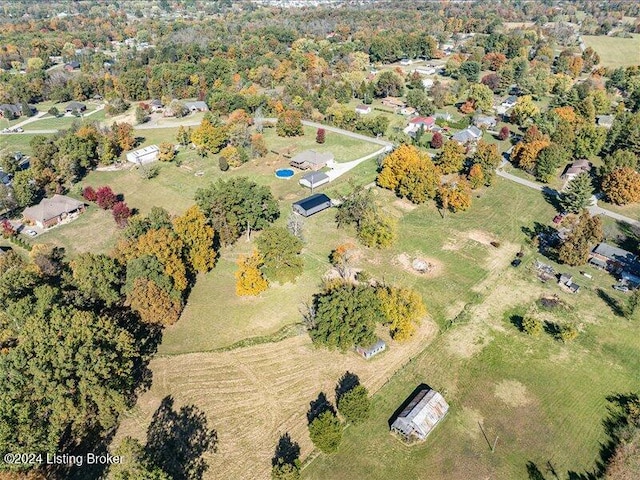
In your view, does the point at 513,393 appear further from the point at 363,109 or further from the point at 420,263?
the point at 363,109

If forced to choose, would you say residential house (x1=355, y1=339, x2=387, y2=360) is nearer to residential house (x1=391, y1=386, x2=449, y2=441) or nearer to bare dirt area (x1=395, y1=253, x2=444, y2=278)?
residential house (x1=391, y1=386, x2=449, y2=441)

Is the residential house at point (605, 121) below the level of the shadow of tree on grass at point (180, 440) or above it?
above

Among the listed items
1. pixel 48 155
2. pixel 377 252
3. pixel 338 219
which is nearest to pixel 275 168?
pixel 338 219

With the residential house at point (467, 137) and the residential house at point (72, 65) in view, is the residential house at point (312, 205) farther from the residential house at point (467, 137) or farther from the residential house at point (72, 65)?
the residential house at point (72, 65)

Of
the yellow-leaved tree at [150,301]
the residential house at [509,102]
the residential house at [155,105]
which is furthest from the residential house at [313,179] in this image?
the residential house at [509,102]

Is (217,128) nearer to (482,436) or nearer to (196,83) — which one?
(196,83)

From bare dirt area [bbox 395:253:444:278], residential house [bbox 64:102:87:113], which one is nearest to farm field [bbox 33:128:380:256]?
bare dirt area [bbox 395:253:444:278]
